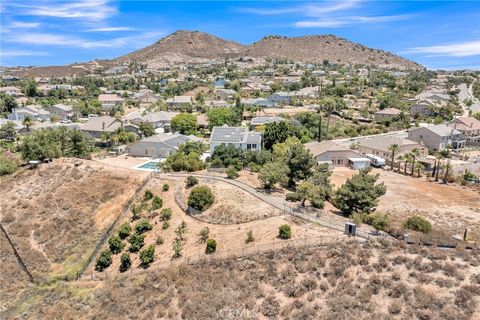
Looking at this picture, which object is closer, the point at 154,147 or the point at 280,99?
the point at 154,147

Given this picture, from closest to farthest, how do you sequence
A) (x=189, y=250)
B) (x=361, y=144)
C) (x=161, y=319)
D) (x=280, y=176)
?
(x=161, y=319) → (x=189, y=250) → (x=280, y=176) → (x=361, y=144)

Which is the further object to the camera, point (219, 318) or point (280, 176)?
point (280, 176)

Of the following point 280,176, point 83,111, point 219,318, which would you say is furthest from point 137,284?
point 83,111

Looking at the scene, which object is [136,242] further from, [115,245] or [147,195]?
[147,195]

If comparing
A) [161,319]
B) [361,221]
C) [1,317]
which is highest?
[361,221]

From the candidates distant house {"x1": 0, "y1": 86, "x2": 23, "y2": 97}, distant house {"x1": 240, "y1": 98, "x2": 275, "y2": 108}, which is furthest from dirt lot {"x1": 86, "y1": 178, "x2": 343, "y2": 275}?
distant house {"x1": 0, "y1": 86, "x2": 23, "y2": 97}

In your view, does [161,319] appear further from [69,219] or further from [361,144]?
[361,144]

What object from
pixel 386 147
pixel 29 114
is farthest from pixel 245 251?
pixel 29 114

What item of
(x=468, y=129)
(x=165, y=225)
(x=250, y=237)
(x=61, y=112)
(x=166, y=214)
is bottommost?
(x=165, y=225)
